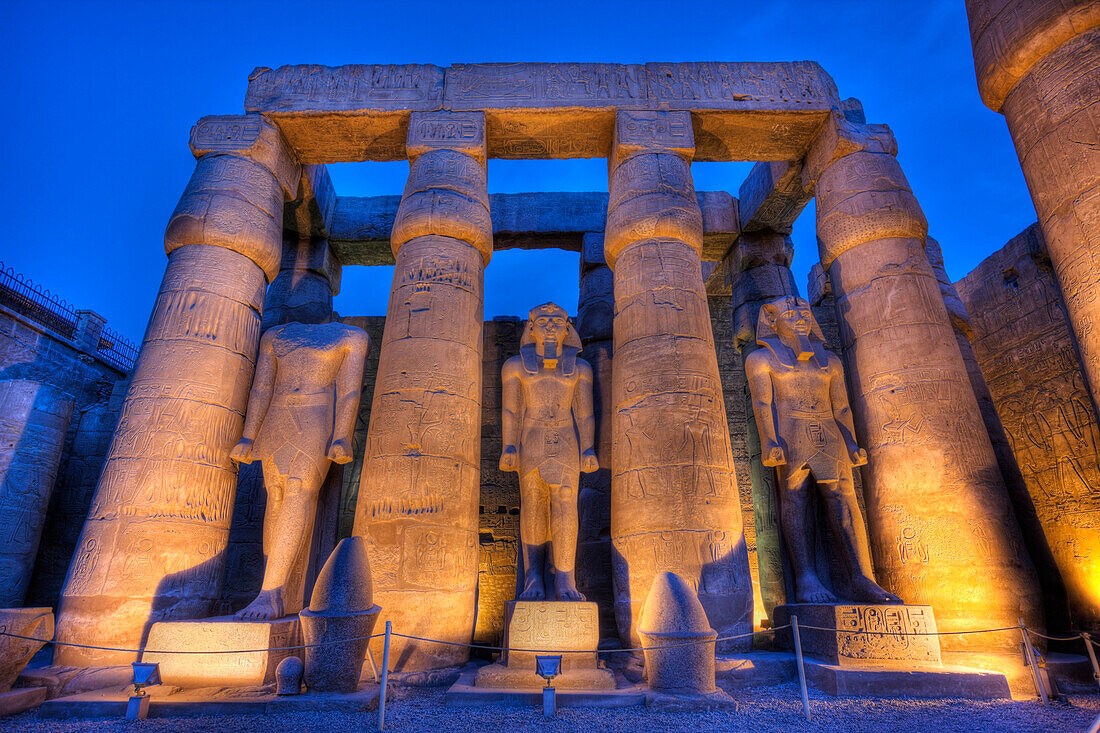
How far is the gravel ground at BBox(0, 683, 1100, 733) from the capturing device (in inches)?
137

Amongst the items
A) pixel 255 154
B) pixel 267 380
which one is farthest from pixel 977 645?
pixel 255 154

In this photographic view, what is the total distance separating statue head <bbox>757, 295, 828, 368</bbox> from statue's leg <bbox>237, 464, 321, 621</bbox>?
16.3 feet

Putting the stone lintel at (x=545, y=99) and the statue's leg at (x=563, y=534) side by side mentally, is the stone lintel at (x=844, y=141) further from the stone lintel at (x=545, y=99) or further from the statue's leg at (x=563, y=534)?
the statue's leg at (x=563, y=534)

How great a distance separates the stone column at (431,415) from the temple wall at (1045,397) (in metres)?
5.86

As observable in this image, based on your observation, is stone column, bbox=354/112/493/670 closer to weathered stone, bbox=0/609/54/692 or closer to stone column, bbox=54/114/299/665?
stone column, bbox=54/114/299/665

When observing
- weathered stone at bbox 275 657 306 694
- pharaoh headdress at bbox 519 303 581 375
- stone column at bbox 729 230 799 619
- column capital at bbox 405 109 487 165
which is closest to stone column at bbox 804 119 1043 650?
stone column at bbox 729 230 799 619

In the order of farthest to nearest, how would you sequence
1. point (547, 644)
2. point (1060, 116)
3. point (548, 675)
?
point (1060, 116)
point (547, 644)
point (548, 675)

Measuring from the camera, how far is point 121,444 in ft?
18.6

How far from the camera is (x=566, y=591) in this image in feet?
17.4

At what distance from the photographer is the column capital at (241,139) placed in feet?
24.1

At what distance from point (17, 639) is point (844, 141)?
9.54 metres

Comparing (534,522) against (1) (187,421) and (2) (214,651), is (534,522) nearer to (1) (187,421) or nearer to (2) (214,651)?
(2) (214,651)

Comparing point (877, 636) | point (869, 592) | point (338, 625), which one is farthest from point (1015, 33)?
point (338, 625)

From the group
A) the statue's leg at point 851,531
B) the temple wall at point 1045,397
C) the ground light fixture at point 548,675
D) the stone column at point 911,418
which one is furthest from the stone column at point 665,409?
the temple wall at point 1045,397
